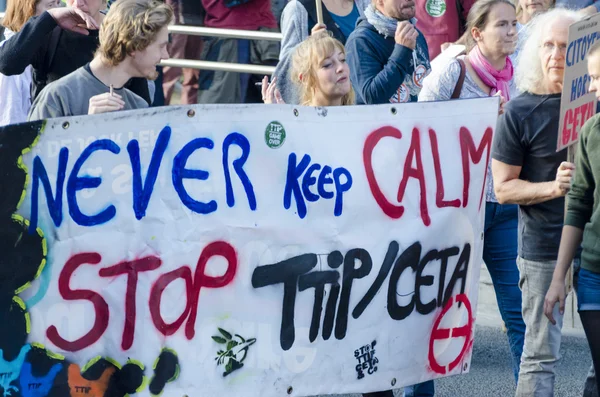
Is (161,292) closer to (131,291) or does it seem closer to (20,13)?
(131,291)

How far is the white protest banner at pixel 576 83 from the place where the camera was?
450 centimetres

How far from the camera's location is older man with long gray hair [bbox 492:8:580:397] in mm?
4668

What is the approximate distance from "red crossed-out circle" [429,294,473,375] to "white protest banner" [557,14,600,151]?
0.71 metres

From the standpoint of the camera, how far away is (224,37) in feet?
28.2

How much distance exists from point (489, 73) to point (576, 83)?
3.09 feet

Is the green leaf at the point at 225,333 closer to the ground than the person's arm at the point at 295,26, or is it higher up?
closer to the ground

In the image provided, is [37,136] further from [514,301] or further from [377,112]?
[514,301]

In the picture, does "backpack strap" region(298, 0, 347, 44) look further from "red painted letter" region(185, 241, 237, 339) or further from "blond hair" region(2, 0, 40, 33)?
"red painted letter" region(185, 241, 237, 339)

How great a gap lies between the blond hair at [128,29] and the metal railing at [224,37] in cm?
363

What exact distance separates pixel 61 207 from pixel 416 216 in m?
1.37

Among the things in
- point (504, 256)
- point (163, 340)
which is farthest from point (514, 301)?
point (163, 340)

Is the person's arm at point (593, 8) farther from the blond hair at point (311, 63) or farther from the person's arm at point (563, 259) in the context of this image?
the person's arm at point (563, 259)

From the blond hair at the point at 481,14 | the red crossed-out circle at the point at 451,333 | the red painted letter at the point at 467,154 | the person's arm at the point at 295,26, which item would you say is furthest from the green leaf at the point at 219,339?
the person's arm at the point at 295,26

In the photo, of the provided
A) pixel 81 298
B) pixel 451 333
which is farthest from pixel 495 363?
pixel 81 298
